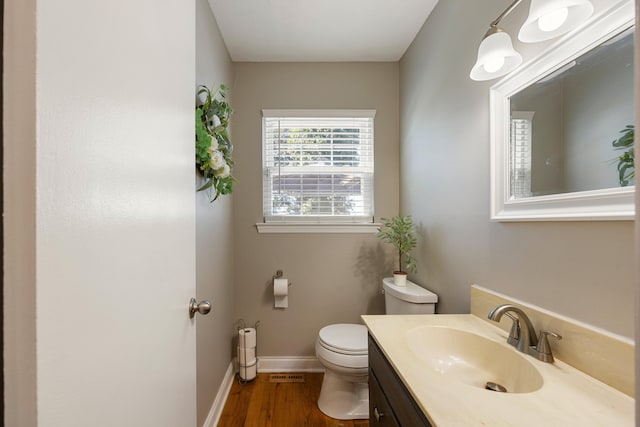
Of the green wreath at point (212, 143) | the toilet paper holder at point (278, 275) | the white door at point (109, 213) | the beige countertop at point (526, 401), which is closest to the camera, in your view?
the white door at point (109, 213)

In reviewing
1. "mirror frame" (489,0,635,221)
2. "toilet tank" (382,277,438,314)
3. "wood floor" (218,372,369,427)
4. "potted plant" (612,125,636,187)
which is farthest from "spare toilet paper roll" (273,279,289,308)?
"potted plant" (612,125,636,187)

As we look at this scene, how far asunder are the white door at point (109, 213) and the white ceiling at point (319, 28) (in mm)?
1051

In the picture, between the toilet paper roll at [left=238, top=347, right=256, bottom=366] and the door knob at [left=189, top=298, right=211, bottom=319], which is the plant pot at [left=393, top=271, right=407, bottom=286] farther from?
the door knob at [left=189, top=298, right=211, bottom=319]

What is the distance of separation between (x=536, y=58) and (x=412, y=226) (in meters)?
1.18

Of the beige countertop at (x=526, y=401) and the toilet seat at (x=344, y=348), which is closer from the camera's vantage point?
the beige countertop at (x=526, y=401)

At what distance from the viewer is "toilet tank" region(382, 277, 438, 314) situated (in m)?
1.60

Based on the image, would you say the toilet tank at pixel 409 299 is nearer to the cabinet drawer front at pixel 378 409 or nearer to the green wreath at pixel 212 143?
the cabinet drawer front at pixel 378 409

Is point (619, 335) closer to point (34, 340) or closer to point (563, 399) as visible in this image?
point (563, 399)

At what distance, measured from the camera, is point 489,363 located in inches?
39.4

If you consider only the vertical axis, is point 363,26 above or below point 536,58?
above

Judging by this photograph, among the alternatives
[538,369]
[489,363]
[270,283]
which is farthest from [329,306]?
[538,369]

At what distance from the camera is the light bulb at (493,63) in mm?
984

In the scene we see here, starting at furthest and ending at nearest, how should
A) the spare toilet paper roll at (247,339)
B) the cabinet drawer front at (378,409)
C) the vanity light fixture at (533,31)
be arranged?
1. the spare toilet paper roll at (247,339)
2. the cabinet drawer front at (378,409)
3. the vanity light fixture at (533,31)

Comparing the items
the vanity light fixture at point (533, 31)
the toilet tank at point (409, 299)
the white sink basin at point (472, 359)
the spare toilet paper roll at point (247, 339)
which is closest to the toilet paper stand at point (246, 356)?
the spare toilet paper roll at point (247, 339)
